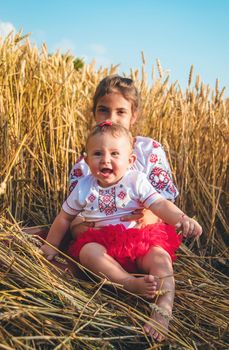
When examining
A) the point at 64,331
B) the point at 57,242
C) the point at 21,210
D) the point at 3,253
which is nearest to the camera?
the point at 64,331

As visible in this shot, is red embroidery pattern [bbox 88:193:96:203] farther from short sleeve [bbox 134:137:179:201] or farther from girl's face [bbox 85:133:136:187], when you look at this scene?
short sleeve [bbox 134:137:179:201]

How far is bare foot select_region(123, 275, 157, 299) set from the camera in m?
1.62

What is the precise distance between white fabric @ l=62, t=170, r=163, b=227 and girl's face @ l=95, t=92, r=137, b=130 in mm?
336

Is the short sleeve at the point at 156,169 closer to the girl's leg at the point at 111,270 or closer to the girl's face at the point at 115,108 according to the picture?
the girl's face at the point at 115,108

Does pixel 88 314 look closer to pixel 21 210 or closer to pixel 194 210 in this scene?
pixel 21 210

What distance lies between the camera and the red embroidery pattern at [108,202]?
1922 millimetres

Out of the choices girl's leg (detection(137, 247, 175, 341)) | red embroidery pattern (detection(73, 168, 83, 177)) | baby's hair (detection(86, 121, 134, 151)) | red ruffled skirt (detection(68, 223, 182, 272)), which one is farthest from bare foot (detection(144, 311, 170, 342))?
red embroidery pattern (detection(73, 168, 83, 177))

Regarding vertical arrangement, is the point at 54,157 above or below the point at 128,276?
above

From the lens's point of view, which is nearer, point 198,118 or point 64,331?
point 64,331

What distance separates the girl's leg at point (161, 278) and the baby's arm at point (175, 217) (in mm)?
108


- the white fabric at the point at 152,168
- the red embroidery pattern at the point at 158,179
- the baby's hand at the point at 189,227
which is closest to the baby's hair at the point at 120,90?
the white fabric at the point at 152,168

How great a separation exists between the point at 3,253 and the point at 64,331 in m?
0.35

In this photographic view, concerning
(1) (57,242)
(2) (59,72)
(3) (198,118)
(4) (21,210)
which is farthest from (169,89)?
(1) (57,242)

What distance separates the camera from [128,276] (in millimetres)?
1731
